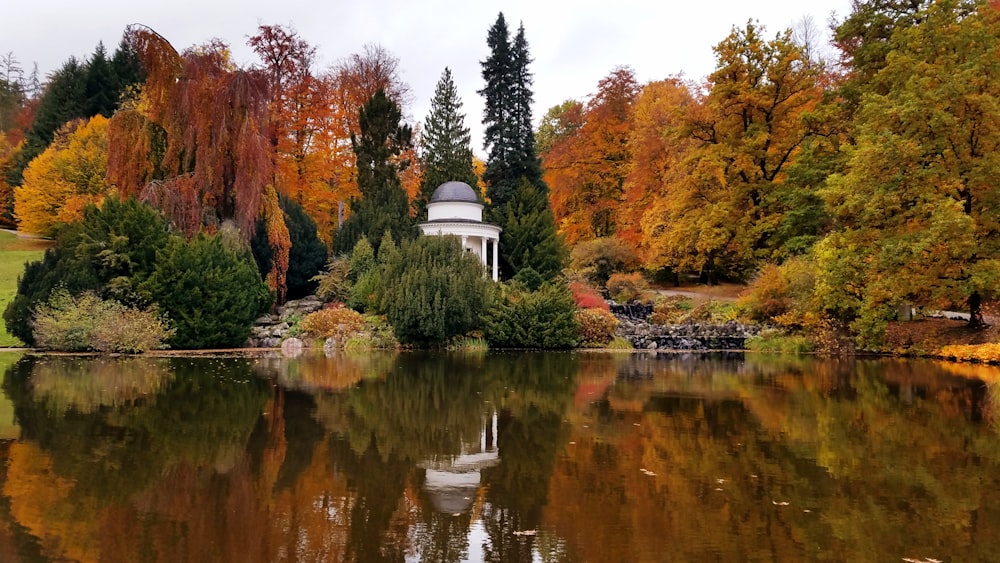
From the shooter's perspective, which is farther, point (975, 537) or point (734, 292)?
point (734, 292)

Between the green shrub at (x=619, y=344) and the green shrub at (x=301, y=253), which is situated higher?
the green shrub at (x=301, y=253)

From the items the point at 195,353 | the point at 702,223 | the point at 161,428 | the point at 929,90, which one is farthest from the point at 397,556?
the point at 702,223

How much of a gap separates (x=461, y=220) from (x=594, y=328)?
8.49m

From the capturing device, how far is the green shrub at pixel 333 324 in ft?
75.6

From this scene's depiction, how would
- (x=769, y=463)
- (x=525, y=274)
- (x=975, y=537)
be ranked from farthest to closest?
(x=525, y=274)
(x=769, y=463)
(x=975, y=537)

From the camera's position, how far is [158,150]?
23.7 m

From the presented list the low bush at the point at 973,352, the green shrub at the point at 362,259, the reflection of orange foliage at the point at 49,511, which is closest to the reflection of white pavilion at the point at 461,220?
the green shrub at the point at 362,259

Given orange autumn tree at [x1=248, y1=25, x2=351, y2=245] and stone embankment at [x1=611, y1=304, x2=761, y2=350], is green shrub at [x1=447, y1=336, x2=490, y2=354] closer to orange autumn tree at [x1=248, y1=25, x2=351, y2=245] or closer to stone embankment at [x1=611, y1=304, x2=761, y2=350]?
stone embankment at [x1=611, y1=304, x2=761, y2=350]

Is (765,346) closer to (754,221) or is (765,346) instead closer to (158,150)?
(754,221)

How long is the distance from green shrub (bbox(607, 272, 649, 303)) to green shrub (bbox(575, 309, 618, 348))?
21.2ft

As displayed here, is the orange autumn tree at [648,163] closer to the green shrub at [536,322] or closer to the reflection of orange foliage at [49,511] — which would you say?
the green shrub at [536,322]

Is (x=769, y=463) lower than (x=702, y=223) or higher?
lower

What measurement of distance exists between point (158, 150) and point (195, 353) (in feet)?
27.3

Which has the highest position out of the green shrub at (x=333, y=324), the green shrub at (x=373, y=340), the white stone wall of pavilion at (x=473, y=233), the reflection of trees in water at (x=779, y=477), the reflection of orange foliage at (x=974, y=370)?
the white stone wall of pavilion at (x=473, y=233)
